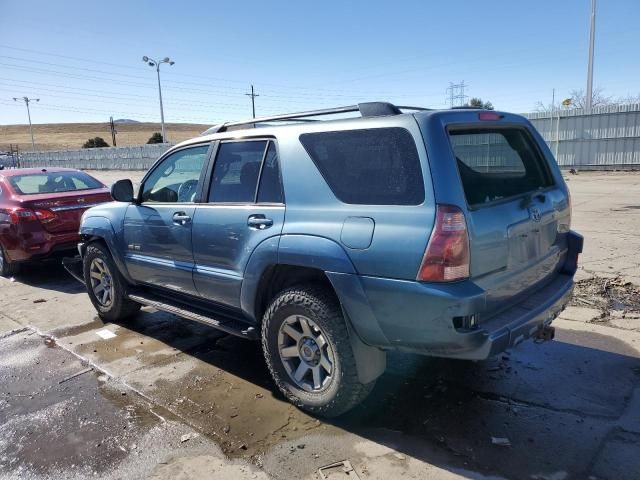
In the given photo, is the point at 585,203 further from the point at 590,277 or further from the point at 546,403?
the point at 546,403

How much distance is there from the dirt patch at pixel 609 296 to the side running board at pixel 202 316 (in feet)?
11.2

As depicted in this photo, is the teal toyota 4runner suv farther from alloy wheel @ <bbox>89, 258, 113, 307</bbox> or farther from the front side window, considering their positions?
alloy wheel @ <bbox>89, 258, 113, 307</bbox>

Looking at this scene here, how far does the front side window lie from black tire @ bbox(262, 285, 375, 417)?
1.39 metres

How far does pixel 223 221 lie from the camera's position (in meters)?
3.71

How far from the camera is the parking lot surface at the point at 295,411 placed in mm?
2848

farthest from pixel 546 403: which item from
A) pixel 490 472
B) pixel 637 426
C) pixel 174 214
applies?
pixel 174 214

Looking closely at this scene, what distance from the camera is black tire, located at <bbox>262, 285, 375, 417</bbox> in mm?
3031

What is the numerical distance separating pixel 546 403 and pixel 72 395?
11.4 feet

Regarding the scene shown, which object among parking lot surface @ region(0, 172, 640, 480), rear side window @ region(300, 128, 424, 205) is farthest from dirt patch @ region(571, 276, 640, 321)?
rear side window @ region(300, 128, 424, 205)

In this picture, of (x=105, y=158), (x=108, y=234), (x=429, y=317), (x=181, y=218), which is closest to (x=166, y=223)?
(x=181, y=218)

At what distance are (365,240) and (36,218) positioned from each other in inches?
234

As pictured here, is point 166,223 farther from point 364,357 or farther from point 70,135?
point 70,135

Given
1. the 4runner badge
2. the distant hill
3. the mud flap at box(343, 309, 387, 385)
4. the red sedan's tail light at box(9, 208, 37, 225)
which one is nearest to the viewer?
the mud flap at box(343, 309, 387, 385)

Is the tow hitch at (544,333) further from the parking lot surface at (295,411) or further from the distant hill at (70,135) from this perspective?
the distant hill at (70,135)
